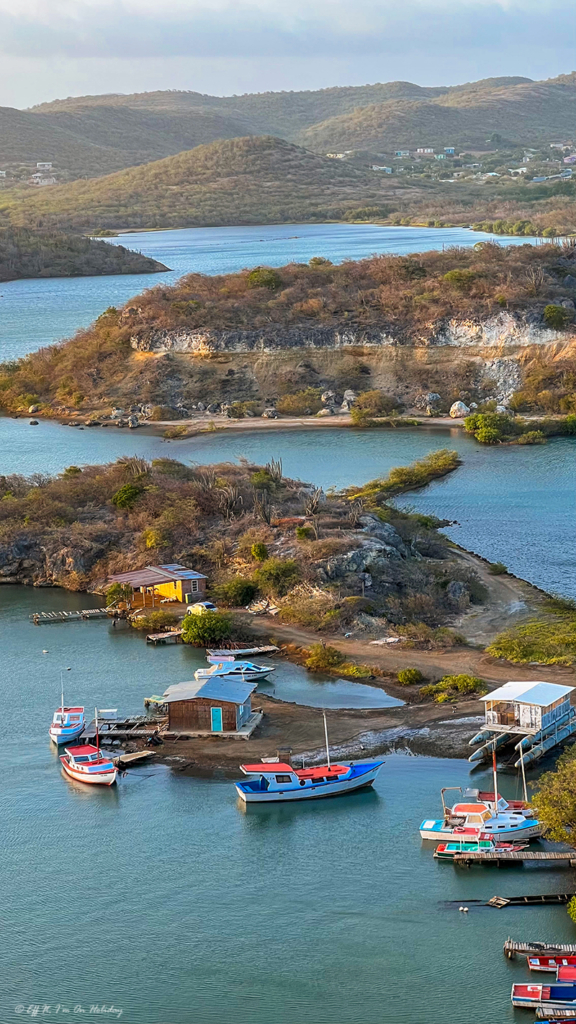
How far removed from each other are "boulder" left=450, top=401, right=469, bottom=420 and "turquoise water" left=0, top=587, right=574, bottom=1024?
5850cm

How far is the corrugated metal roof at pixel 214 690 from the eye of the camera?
39406 mm

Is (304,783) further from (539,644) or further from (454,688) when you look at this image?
(539,644)

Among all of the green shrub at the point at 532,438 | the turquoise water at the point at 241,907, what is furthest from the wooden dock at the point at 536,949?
the green shrub at the point at 532,438

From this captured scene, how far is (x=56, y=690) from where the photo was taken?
147ft

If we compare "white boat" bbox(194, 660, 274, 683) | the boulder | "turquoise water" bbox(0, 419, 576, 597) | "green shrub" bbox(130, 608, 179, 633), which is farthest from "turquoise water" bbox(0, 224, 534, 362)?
"white boat" bbox(194, 660, 274, 683)

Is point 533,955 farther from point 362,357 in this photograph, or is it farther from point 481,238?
point 481,238

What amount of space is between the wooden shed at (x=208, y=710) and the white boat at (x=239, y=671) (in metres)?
3.38

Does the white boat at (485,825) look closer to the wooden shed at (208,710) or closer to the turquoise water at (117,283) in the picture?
the wooden shed at (208,710)

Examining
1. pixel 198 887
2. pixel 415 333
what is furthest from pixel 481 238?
pixel 198 887

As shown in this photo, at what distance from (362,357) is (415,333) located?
4403mm

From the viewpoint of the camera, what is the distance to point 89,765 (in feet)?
122

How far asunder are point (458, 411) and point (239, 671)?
5302 cm

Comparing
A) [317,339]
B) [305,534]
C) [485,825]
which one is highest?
[317,339]

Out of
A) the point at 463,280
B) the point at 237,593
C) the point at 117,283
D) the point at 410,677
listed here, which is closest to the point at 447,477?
the point at 237,593
